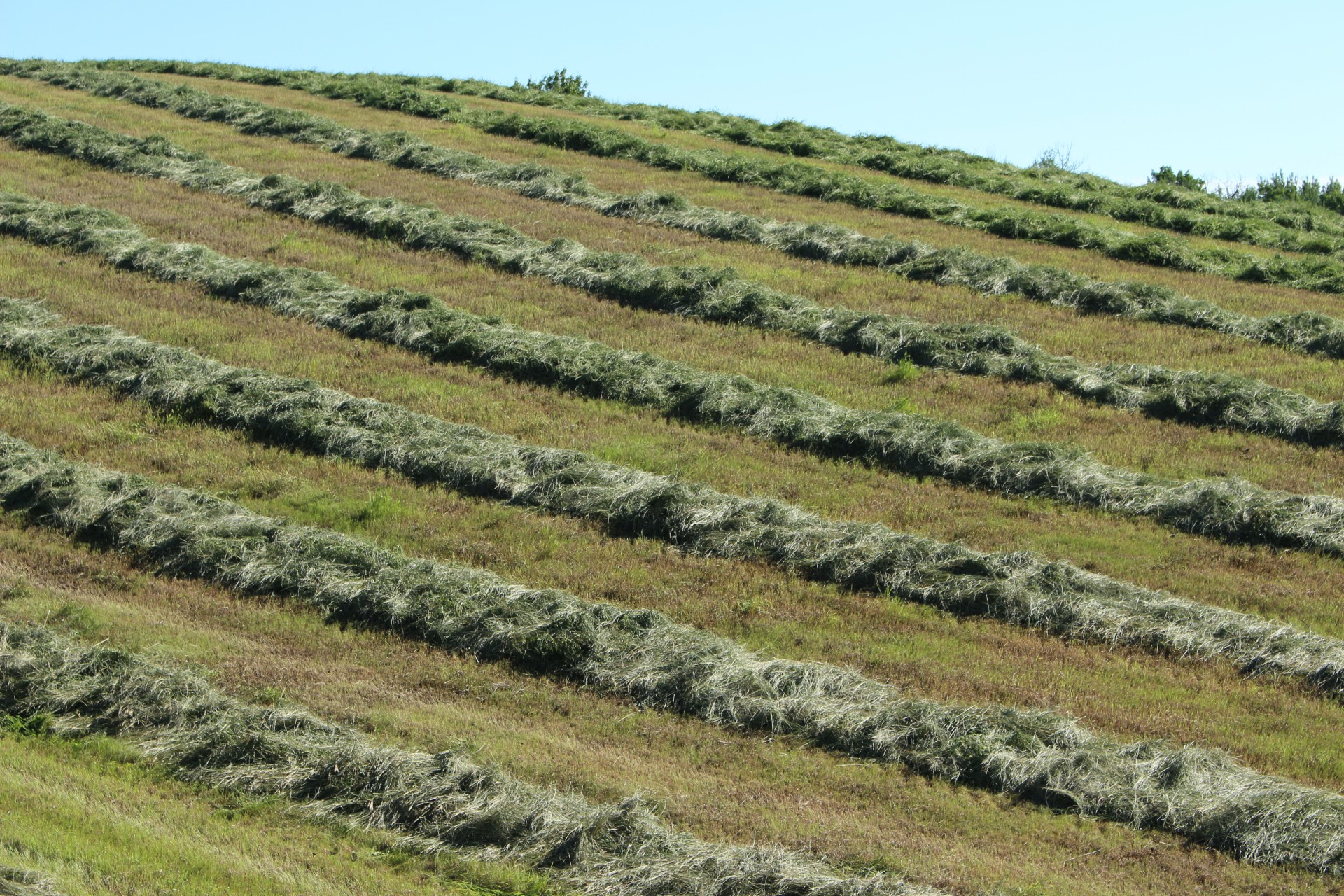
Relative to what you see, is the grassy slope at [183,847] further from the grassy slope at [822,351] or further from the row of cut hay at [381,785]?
the grassy slope at [822,351]

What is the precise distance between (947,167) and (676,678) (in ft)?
74.4

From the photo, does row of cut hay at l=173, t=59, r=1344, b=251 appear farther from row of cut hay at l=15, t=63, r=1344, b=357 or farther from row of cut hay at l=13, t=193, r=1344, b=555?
row of cut hay at l=13, t=193, r=1344, b=555

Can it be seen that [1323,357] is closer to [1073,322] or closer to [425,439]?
[1073,322]

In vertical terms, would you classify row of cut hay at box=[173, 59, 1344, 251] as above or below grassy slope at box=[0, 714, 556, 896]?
above

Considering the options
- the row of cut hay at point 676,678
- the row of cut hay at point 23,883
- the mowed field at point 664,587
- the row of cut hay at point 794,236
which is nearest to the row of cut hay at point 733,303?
the mowed field at point 664,587

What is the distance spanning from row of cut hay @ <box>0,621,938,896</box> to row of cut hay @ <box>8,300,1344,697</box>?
15.5 feet

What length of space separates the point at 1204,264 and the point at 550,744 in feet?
58.8

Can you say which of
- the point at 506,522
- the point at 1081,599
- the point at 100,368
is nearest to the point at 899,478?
the point at 1081,599

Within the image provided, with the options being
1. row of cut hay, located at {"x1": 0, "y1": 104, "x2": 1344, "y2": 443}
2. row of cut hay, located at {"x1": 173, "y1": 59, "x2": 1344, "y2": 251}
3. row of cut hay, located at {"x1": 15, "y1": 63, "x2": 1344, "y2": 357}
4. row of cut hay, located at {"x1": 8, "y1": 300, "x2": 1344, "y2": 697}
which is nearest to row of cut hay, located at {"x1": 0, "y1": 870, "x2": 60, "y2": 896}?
row of cut hay, located at {"x1": 8, "y1": 300, "x2": 1344, "y2": 697}

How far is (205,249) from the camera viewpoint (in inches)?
939

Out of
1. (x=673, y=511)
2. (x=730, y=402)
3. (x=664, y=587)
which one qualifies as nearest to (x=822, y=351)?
(x=730, y=402)

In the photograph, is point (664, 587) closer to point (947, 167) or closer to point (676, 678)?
point (676, 678)

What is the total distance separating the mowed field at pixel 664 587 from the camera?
9859mm

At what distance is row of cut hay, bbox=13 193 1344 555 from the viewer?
1526 centimetres
